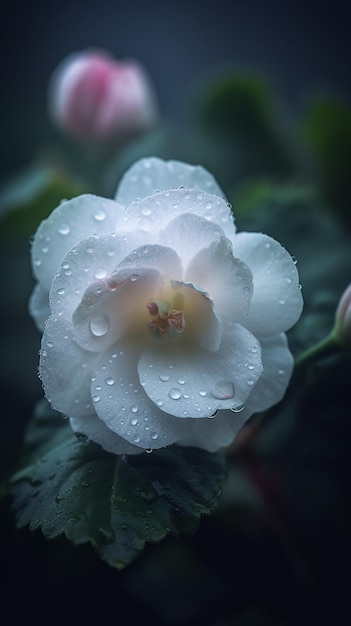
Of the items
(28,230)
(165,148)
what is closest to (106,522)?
(28,230)

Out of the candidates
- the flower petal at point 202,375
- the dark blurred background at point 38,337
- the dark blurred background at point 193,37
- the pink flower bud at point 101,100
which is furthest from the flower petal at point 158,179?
the dark blurred background at point 193,37

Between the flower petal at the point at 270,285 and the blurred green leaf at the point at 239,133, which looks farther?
the blurred green leaf at the point at 239,133

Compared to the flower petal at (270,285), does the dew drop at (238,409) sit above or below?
below

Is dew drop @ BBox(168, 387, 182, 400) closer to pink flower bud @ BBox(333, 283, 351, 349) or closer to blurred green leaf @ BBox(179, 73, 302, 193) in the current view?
pink flower bud @ BBox(333, 283, 351, 349)

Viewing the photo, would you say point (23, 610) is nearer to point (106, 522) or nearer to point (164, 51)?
point (106, 522)

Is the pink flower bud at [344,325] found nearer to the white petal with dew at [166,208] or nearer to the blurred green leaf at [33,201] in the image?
the white petal with dew at [166,208]

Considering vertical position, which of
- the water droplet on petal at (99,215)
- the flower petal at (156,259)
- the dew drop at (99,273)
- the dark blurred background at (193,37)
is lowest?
the flower petal at (156,259)
